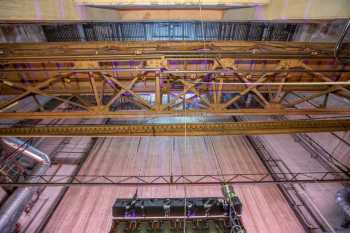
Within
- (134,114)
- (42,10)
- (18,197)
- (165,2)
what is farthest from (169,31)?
(18,197)

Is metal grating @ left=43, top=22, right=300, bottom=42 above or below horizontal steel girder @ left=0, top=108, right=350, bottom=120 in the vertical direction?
above

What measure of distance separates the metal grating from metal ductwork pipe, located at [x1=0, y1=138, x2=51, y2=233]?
5.46 meters

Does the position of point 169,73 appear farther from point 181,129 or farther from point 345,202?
point 345,202

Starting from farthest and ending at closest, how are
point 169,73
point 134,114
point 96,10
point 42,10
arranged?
point 96,10 → point 42,10 → point 134,114 → point 169,73

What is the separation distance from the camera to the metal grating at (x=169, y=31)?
883 cm

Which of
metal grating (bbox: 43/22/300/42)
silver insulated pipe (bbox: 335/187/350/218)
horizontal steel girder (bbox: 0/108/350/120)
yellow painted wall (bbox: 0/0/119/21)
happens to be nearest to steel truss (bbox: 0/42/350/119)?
horizontal steel girder (bbox: 0/108/350/120)

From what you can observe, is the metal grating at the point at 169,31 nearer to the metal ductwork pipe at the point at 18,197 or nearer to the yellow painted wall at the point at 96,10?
the yellow painted wall at the point at 96,10

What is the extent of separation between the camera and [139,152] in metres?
9.10

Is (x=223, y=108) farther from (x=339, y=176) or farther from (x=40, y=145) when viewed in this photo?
(x=40, y=145)

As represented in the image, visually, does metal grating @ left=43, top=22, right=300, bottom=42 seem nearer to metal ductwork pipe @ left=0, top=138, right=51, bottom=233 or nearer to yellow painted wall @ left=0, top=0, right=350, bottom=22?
yellow painted wall @ left=0, top=0, right=350, bottom=22

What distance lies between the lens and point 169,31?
946 cm

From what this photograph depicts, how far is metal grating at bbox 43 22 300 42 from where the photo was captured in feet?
29.0

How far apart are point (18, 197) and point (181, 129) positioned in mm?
5837

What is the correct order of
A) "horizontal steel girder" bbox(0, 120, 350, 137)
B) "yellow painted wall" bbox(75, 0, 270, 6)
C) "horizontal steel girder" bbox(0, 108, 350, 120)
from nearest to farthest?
"horizontal steel girder" bbox(0, 108, 350, 120)
"horizontal steel girder" bbox(0, 120, 350, 137)
"yellow painted wall" bbox(75, 0, 270, 6)
